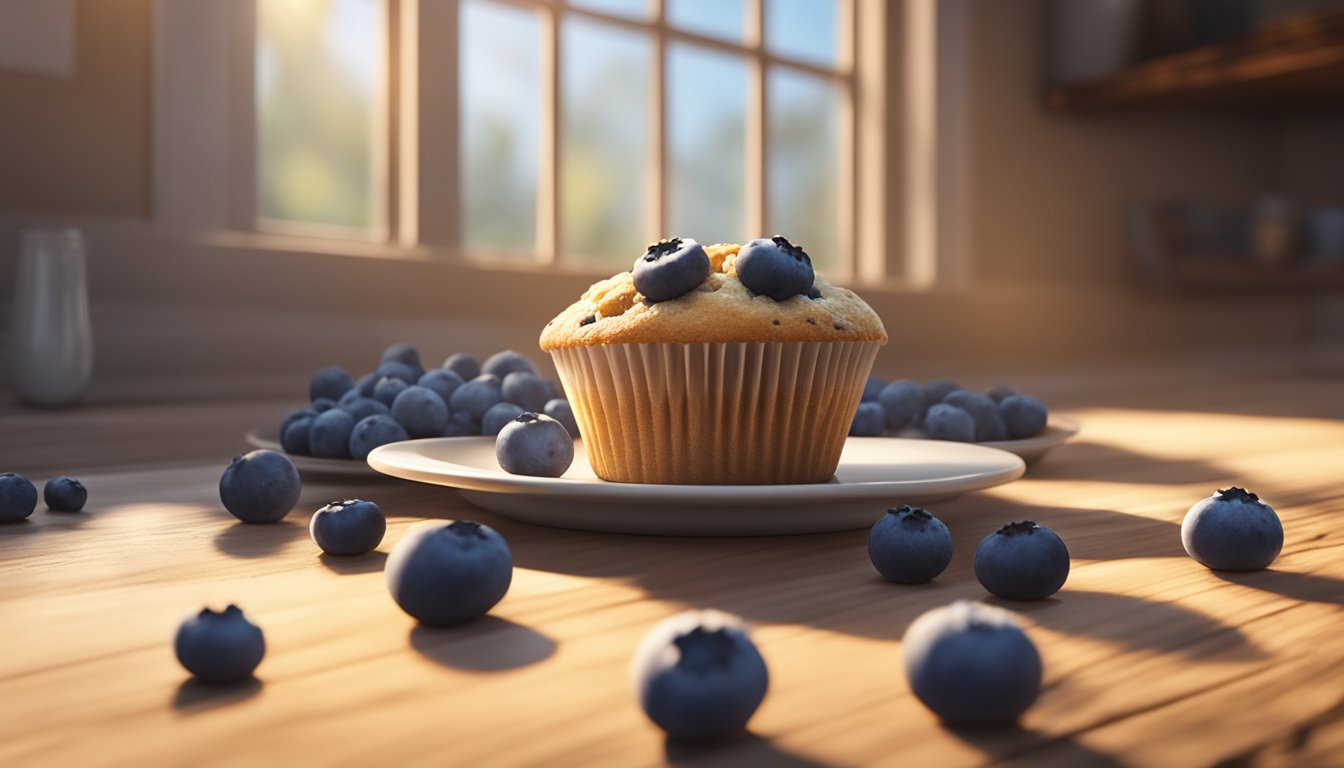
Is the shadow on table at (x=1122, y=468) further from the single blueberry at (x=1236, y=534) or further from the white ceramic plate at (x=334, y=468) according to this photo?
the white ceramic plate at (x=334, y=468)

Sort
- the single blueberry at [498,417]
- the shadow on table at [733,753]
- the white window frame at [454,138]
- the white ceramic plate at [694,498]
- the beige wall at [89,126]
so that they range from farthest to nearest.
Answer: the white window frame at [454,138]
the beige wall at [89,126]
the single blueberry at [498,417]
the white ceramic plate at [694,498]
the shadow on table at [733,753]

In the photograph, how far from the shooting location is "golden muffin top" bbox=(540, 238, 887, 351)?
0.86 metres

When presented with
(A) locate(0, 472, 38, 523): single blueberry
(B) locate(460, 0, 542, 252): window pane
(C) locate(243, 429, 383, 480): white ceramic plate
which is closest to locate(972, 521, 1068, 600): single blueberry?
(C) locate(243, 429, 383, 480): white ceramic plate

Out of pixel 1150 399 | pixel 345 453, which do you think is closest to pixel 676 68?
pixel 1150 399

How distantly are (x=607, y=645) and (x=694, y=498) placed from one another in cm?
19

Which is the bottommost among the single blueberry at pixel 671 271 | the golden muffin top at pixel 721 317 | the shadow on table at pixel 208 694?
the shadow on table at pixel 208 694

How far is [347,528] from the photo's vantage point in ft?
2.33

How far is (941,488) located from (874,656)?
0.80 feet

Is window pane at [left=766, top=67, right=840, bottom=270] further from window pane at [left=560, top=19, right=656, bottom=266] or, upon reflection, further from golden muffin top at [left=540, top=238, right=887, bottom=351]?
golden muffin top at [left=540, top=238, right=887, bottom=351]

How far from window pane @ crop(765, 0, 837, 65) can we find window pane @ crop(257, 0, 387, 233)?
123 cm

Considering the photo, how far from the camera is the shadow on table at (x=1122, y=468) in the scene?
111 cm

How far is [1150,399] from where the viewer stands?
2.25m

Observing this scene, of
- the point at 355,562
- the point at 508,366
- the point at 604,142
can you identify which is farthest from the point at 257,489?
the point at 604,142

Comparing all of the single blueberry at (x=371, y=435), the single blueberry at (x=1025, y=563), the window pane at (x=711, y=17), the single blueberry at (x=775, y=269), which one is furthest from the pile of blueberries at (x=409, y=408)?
the window pane at (x=711, y=17)
